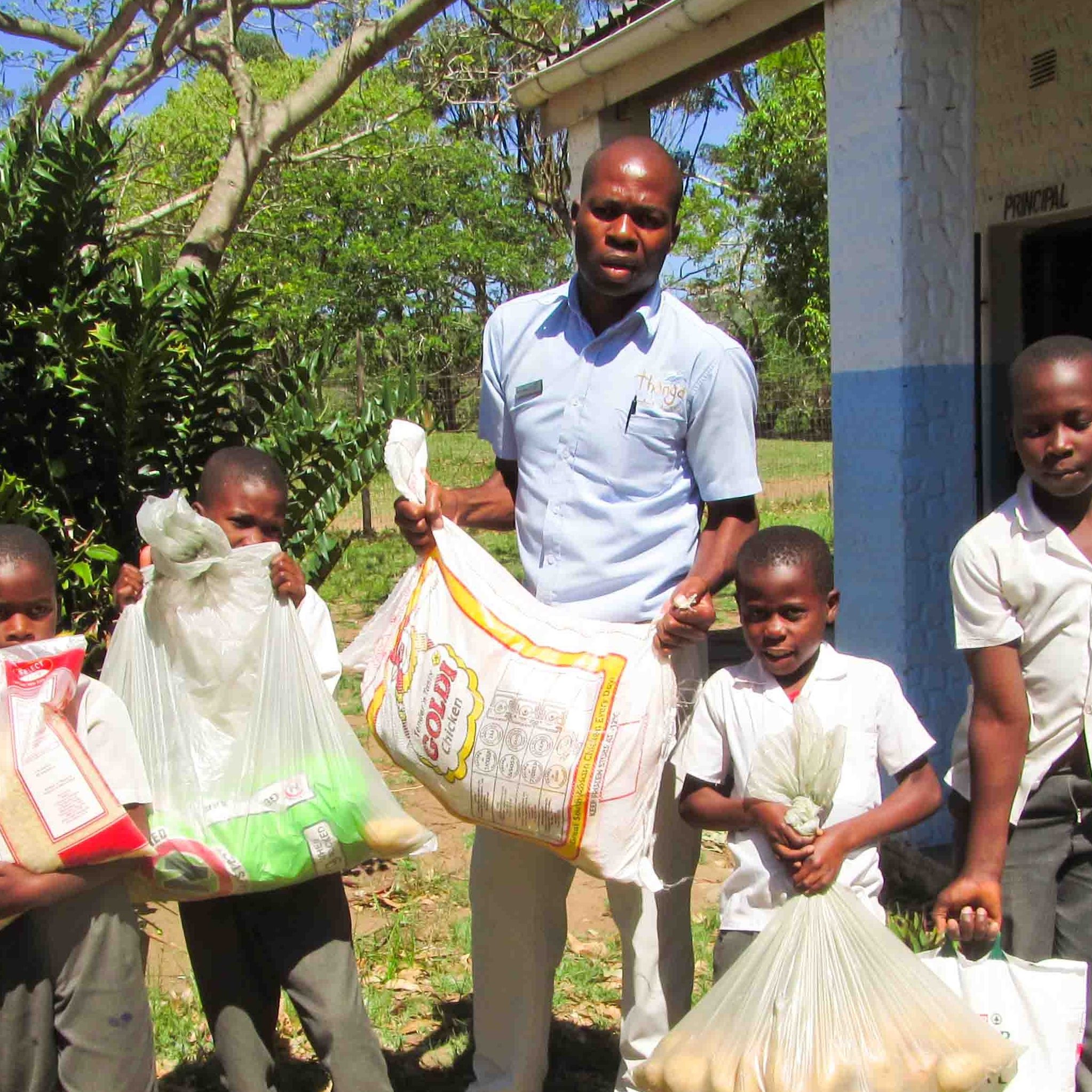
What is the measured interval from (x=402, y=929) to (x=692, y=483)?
2164 mm

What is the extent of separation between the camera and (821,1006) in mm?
2012

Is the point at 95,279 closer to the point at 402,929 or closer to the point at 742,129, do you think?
the point at 402,929

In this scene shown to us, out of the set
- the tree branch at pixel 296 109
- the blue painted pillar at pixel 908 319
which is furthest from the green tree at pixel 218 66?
the blue painted pillar at pixel 908 319

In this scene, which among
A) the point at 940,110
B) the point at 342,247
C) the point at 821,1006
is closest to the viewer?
the point at 821,1006

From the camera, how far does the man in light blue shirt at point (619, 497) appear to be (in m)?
2.62

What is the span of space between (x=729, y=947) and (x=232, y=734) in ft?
3.41

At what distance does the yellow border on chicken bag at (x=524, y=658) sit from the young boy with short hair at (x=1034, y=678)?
0.65 meters

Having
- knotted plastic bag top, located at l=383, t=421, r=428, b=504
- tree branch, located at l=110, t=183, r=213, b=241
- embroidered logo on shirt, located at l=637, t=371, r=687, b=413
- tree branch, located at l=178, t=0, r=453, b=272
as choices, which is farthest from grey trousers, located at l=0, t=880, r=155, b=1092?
tree branch, located at l=178, t=0, r=453, b=272

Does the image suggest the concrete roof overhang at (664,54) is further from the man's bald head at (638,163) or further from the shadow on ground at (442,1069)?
the shadow on ground at (442,1069)

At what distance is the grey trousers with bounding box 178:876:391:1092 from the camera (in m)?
2.62

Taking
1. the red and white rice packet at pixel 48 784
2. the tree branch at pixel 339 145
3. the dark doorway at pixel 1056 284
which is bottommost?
the red and white rice packet at pixel 48 784

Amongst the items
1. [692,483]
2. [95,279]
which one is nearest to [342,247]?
[95,279]

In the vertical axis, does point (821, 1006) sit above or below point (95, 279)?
below

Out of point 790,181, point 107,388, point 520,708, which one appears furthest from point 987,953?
point 790,181
